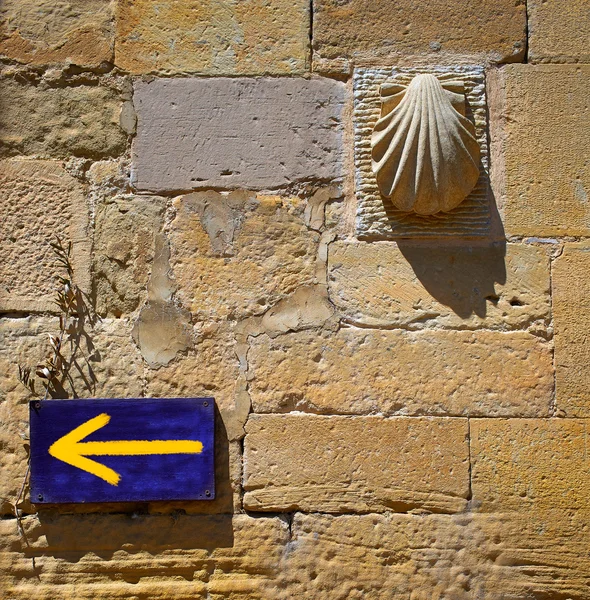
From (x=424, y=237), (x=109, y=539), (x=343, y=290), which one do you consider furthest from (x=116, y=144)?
(x=109, y=539)

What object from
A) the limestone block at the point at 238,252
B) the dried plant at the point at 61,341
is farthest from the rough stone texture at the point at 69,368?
the limestone block at the point at 238,252

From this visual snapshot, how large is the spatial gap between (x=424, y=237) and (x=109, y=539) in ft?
4.17

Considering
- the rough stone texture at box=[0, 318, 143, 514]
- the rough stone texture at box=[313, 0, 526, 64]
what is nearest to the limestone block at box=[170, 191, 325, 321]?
the rough stone texture at box=[0, 318, 143, 514]

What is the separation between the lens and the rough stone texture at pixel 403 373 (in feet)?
6.87

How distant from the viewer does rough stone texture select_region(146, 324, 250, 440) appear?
2.12m

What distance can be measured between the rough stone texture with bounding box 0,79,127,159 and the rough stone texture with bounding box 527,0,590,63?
133 cm

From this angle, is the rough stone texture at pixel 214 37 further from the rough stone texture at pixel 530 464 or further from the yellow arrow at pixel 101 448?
the rough stone texture at pixel 530 464

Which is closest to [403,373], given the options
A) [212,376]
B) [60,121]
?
[212,376]

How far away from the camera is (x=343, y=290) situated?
2.16m

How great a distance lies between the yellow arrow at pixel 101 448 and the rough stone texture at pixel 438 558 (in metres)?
0.43

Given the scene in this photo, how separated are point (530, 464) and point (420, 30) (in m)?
1.36

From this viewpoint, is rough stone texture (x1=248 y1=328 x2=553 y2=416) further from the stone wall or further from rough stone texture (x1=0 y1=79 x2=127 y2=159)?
rough stone texture (x1=0 y1=79 x2=127 y2=159)

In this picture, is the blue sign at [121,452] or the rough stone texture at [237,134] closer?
the blue sign at [121,452]

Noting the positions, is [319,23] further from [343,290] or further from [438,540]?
[438,540]
